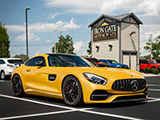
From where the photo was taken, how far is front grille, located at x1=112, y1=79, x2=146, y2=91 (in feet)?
19.5

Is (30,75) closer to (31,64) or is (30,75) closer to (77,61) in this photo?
(31,64)

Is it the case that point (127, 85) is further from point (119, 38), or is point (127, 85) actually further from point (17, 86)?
point (119, 38)

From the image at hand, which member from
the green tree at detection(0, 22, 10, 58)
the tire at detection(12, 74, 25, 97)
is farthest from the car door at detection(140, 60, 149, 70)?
the tire at detection(12, 74, 25, 97)

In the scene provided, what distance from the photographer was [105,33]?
37.0m

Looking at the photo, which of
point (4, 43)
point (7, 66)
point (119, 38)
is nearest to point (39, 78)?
point (7, 66)

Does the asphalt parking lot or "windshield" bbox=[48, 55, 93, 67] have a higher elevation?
"windshield" bbox=[48, 55, 93, 67]

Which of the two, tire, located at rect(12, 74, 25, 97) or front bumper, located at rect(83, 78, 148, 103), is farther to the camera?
tire, located at rect(12, 74, 25, 97)

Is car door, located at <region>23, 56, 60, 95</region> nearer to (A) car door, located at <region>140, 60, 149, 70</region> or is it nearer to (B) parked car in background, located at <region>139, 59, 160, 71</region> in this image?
(B) parked car in background, located at <region>139, 59, 160, 71</region>

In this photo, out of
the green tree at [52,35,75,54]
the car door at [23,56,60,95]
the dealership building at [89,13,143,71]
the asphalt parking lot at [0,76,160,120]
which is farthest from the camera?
the green tree at [52,35,75,54]

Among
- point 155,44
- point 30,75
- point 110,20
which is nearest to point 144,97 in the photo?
point 30,75

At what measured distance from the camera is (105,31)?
121ft

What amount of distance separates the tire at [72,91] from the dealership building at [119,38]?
92.8 ft

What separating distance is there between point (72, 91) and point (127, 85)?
1.34 metres

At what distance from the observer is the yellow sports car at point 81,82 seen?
5.88 meters
